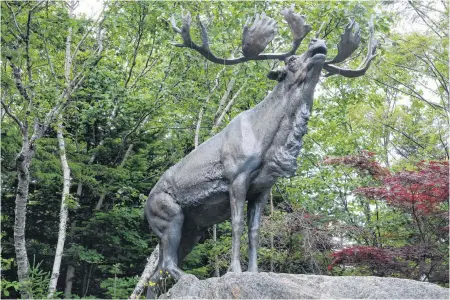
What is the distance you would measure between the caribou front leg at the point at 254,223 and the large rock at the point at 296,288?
31 cm

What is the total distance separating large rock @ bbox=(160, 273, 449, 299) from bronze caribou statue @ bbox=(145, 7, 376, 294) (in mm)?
346

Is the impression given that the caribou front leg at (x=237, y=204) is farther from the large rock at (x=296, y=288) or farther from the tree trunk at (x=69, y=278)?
the tree trunk at (x=69, y=278)

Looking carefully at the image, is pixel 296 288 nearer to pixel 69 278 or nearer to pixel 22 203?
pixel 22 203

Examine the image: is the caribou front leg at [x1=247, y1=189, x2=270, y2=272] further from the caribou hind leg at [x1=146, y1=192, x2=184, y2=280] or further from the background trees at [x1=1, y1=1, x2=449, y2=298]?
the background trees at [x1=1, y1=1, x2=449, y2=298]

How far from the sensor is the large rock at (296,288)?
386 centimetres

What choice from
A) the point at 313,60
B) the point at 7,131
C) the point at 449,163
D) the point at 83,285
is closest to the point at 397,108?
the point at 449,163

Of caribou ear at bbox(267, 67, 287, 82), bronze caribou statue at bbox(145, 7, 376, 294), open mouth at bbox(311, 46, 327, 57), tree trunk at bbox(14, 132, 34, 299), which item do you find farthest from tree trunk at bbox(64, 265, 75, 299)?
open mouth at bbox(311, 46, 327, 57)

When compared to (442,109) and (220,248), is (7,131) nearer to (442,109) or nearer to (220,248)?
(220,248)

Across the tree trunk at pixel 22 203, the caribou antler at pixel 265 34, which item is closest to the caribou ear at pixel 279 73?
the caribou antler at pixel 265 34

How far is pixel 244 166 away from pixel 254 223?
0.53 m

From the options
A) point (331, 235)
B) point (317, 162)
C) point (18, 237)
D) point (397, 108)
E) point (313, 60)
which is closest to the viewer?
point (313, 60)

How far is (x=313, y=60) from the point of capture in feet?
14.7

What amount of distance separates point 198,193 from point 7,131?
5011 mm

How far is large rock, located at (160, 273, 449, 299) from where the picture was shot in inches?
152
